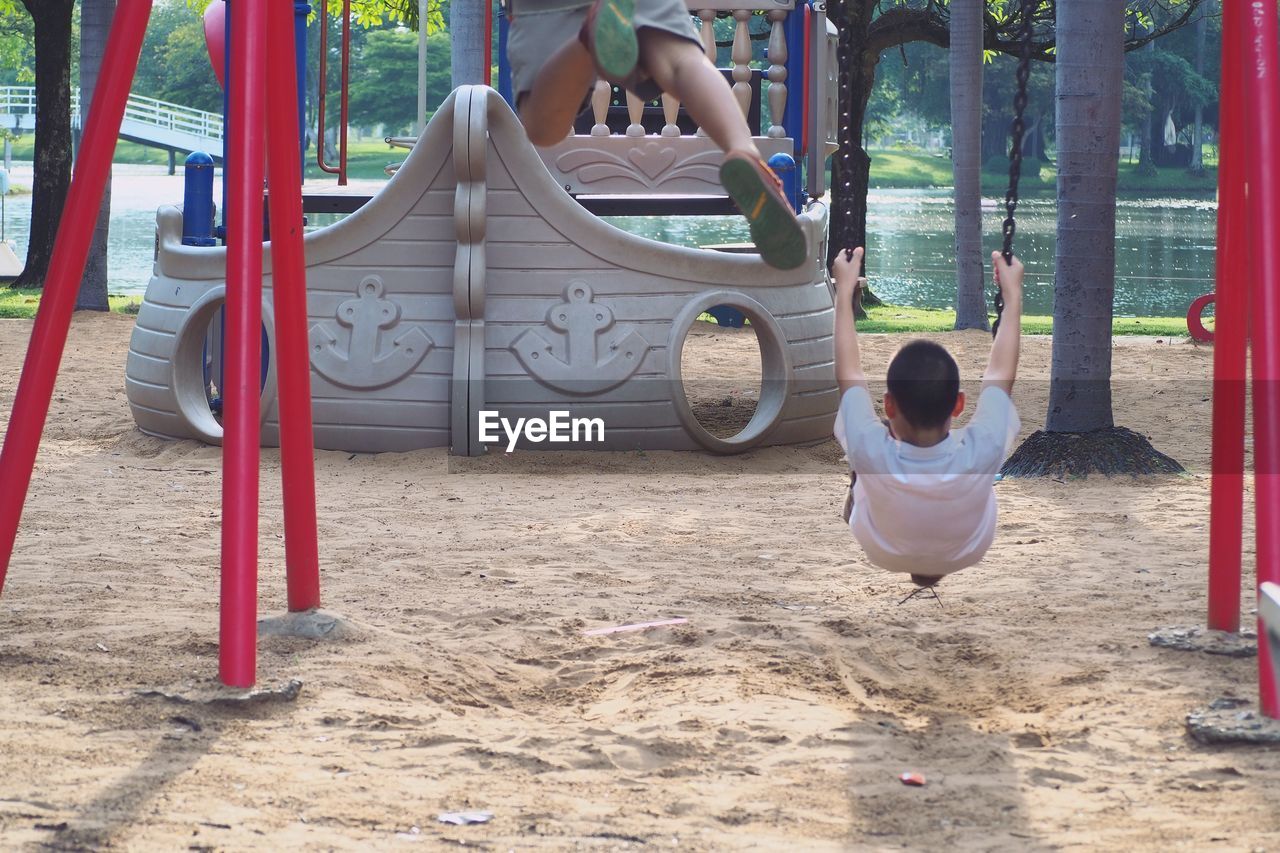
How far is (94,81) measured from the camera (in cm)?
1366

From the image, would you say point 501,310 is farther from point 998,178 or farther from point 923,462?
point 998,178

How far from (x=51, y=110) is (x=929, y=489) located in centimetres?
1452

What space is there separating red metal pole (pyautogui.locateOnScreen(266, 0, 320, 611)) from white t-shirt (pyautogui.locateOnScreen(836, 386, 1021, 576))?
1727 mm

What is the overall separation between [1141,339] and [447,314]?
797 cm

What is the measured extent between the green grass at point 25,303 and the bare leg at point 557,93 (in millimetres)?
10639

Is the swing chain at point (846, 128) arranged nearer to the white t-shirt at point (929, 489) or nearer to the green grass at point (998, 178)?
the white t-shirt at point (929, 489)

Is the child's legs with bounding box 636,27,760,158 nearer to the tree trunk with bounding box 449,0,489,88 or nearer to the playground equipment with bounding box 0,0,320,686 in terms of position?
the playground equipment with bounding box 0,0,320,686

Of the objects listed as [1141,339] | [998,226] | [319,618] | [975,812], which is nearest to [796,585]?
[319,618]

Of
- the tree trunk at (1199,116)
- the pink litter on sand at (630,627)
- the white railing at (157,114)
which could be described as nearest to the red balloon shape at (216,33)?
the pink litter on sand at (630,627)

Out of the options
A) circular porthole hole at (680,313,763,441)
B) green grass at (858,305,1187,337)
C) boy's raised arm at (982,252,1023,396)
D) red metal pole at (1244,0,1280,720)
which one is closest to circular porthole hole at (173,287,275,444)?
circular porthole hole at (680,313,763,441)

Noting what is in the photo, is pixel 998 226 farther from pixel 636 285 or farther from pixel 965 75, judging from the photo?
pixel 636 285

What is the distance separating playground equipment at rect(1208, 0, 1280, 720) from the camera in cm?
388

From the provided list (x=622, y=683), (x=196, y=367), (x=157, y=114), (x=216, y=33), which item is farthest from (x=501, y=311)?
(x=157, y=114)

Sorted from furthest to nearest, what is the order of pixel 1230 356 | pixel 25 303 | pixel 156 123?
pixel 156 123 → pixel 25 303 → pixel 1230 356
